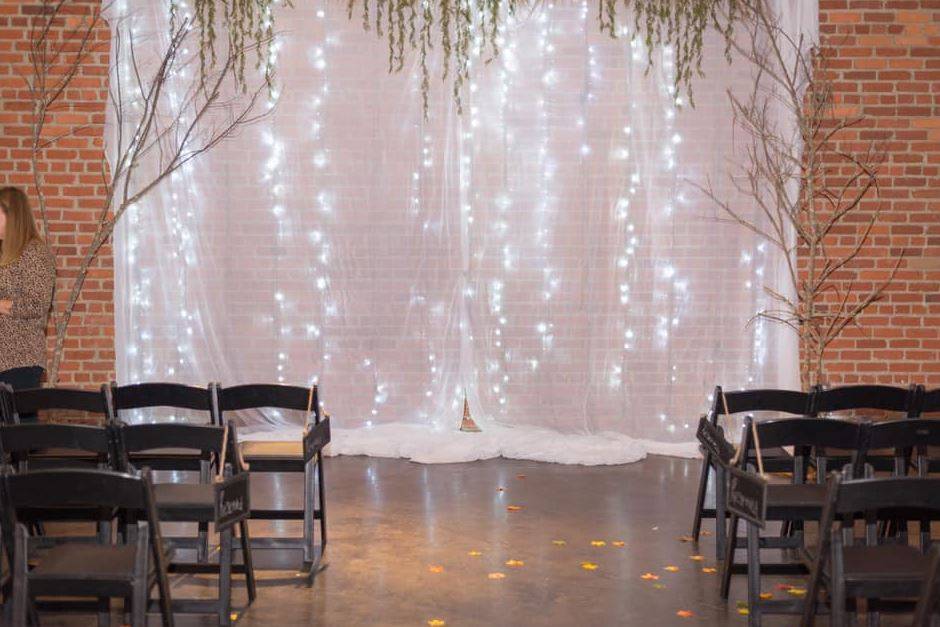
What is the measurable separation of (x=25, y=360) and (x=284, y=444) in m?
1.41

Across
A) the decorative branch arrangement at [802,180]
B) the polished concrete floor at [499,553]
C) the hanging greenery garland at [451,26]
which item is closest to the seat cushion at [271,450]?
the polished concrete floor at [499,553]

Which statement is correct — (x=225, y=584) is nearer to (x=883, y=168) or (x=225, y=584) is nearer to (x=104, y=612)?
(x=104, y=612)

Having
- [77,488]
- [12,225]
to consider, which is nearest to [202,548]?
[77,488]

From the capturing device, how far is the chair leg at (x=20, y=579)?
2.85 m

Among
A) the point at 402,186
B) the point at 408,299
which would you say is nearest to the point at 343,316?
the point at 408,299

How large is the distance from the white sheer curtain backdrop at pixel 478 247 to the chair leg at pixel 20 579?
405 centimetres

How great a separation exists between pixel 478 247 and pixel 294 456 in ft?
9.52

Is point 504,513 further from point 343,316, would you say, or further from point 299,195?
point 299,195

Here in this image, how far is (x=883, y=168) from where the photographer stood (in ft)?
22.1

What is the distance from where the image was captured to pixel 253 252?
23.0ft

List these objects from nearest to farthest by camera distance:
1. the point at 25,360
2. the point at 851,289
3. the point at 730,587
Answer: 1. the point at 730,587
2. the point at 25,360
3. the point at 851,289

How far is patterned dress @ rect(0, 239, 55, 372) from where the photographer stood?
5039mm

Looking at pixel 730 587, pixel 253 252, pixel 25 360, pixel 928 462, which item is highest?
pixel 253 252

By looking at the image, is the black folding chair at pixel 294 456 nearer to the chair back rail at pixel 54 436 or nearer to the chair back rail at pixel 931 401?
the chair back rail at pixel 54 436
